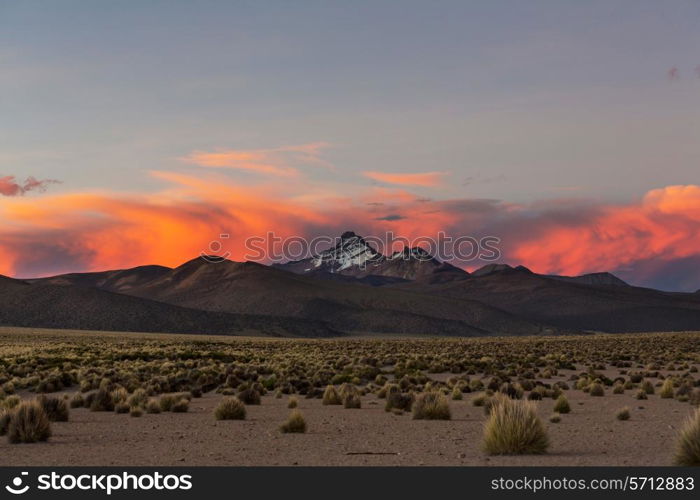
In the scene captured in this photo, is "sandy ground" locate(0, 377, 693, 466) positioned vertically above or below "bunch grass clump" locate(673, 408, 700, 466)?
below

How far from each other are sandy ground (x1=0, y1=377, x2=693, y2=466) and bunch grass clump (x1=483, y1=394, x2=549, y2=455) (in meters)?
0.28

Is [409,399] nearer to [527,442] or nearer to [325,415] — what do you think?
[325,415]

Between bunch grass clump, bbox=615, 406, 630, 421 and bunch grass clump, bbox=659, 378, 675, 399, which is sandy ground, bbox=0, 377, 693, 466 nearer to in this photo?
bunch grass clump, bbox=615, 406, 630, 421

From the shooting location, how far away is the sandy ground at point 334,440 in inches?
602

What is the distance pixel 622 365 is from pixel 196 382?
95.2 ft

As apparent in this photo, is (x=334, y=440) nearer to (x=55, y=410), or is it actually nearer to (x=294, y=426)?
(x=294, y=426)

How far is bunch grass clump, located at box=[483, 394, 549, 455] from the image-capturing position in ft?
50.3

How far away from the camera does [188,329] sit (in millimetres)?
182625

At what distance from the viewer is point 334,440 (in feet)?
60.1

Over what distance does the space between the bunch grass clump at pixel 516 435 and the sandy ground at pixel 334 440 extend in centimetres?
28

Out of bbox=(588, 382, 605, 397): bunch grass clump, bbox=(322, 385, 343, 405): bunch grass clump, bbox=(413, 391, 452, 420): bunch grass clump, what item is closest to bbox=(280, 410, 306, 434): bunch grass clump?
bbox=(413, 391, 452, 420): bunch grass clump

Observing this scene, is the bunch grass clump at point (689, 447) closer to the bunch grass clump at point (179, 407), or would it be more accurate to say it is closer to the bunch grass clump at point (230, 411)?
the bunch grass clump at point (230, 411)
